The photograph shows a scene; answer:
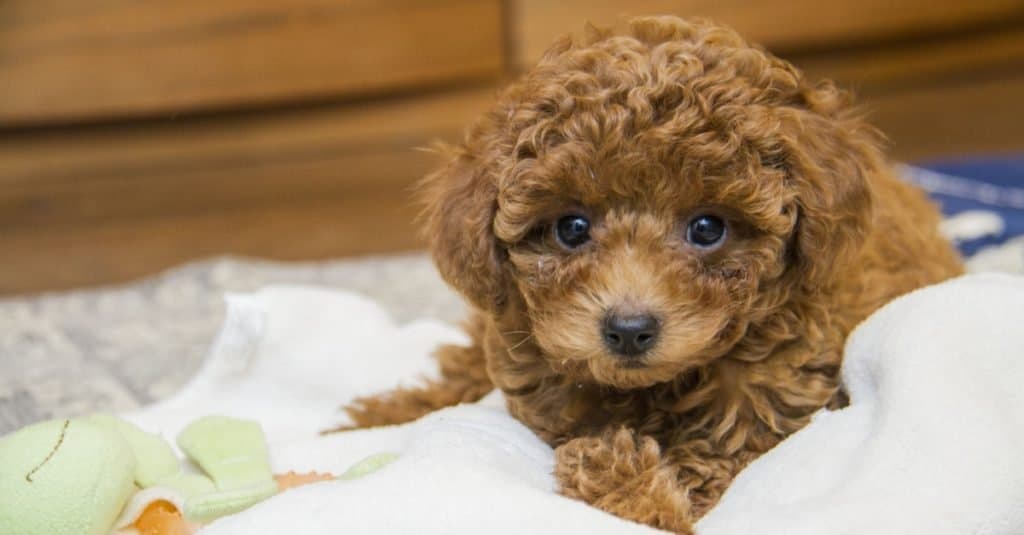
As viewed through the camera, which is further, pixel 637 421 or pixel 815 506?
pixel 637 421

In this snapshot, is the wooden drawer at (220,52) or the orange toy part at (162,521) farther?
the wooden drawer at (220,52)

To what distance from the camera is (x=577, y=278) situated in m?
1.94

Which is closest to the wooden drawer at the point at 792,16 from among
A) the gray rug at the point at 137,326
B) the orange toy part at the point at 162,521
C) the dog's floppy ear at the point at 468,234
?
the gray rug at the point at 137,326

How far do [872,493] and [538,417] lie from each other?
0.60m

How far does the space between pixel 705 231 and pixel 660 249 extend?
86mm

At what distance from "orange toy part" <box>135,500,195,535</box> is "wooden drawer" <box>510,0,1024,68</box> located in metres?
3.19

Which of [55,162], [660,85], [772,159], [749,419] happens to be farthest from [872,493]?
[55,162]

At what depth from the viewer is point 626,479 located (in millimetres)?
1879

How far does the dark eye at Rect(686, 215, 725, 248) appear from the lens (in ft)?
6.44

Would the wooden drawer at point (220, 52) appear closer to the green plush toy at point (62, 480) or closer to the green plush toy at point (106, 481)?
the green plush toy at point (106, 481)

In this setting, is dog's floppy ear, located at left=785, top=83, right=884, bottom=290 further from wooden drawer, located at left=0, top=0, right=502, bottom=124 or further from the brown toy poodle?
wooden drawer, located at left=0, top=0, right=502, bottom=124

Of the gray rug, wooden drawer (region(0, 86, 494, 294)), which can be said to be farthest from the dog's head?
wooden drawer (region(0, 86, 494, 294))

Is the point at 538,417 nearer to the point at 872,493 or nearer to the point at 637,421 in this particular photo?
the point at 637,421

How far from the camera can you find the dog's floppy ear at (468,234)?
204 cm
